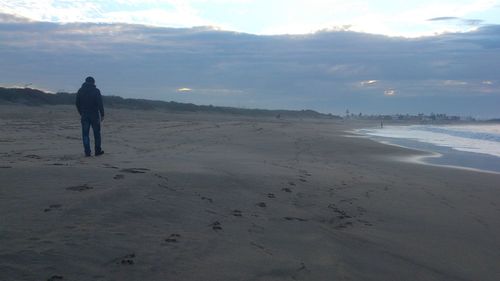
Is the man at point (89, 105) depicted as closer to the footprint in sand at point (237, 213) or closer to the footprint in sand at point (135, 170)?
the footprint in sand at point (135, 170)

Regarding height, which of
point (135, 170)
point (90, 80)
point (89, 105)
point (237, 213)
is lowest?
point (237, 213)

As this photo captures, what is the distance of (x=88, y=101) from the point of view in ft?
41.2

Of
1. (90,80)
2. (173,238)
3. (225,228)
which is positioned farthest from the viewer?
(90,80)

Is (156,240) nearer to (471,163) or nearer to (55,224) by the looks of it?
(55,224)

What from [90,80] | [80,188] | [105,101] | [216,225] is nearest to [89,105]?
[90,80]

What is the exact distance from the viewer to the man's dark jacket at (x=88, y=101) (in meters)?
12.5

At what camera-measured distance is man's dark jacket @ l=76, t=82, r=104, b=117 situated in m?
12.5

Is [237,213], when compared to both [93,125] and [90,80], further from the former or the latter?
[90,80]

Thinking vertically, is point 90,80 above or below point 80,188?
above

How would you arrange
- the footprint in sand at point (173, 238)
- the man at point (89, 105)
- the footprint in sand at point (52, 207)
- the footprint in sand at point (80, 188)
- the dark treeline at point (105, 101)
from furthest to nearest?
the dark treeline at point (105, 101)
the man at point (89, 105)
the footprint in sand at point (80, 188)
the footprint in sand at point (52, 207)
the footprint in sand at point (173, 238)

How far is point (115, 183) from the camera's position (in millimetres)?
6879

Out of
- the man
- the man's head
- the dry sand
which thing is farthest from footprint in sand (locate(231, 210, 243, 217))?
the man's head

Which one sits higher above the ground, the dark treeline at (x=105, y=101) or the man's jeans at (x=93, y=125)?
the man's jeans at (x=93, y=125)

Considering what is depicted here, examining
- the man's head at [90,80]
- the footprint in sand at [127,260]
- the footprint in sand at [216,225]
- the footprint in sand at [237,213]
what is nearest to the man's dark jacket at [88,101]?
the man's head at [90,80]
